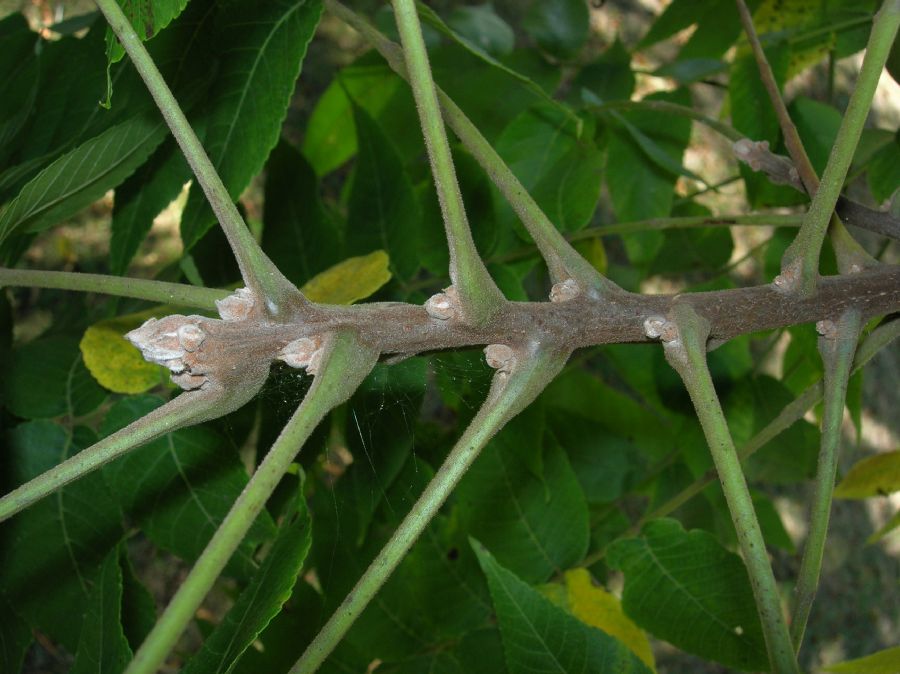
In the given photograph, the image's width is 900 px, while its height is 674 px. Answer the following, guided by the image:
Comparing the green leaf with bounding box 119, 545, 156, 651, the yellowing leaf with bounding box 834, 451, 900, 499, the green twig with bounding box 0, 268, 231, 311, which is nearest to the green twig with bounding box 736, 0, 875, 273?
the yellowing leaf with bounding box 834, 451, 900, 499

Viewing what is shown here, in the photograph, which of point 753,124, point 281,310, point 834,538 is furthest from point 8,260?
point 834,538

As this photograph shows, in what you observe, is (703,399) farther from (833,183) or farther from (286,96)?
(286,96)

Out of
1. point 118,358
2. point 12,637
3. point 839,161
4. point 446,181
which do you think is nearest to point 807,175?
point 839,161

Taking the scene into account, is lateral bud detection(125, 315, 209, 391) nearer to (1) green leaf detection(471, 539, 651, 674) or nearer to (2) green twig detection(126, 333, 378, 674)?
(2) green twig detection(126, 333, 378, 674)

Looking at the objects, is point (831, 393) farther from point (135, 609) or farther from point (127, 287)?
point (135, 609)

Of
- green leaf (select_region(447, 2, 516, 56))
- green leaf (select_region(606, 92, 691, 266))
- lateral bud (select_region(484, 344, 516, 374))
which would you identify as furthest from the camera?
green leaf (select_region(447, 2, 516, 56))

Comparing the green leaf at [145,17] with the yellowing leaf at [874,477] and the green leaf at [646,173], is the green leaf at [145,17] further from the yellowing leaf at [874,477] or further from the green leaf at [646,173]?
the yellowing leaf at [874,477]
